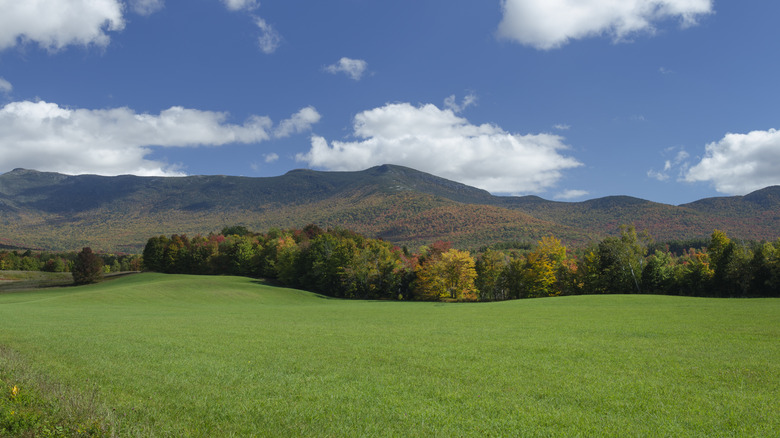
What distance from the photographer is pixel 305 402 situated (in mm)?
8969

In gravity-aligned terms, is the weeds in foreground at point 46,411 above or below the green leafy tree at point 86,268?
above

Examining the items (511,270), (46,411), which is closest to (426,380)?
(46,411)

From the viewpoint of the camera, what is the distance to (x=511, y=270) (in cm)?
6750

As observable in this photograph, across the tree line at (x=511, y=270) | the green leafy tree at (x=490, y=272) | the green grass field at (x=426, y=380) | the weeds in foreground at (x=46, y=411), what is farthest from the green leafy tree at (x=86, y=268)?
the weeds in foreground at (x=46, y=411)

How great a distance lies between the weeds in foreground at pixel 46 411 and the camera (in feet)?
21.9

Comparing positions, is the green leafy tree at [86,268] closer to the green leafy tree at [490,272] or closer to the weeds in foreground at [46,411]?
the green leafy tree at [490,272]

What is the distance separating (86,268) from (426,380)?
3201 inches

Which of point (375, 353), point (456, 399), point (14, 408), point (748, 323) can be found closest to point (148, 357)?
point (14, 408)

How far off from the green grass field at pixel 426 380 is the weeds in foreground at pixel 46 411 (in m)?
0.33

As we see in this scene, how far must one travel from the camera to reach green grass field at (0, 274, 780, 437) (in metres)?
7.71

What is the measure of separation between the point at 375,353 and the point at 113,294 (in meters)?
47.6

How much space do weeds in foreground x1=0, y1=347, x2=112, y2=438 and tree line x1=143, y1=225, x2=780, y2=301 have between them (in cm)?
6086

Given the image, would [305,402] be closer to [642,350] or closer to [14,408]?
[14,408]

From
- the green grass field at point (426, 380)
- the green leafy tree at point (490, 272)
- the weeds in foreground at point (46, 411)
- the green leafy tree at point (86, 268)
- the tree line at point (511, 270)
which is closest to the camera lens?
the weeds in foreground at point (46, 411)
